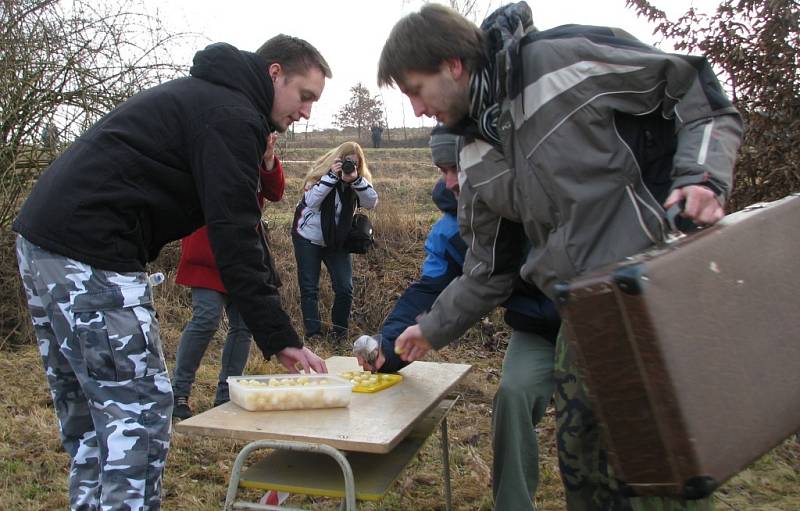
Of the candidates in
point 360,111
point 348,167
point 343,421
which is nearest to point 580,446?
point 343,421

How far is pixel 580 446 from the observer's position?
209 cm

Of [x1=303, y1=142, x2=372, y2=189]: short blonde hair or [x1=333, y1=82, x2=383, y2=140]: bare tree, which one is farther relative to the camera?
[x1=333, y1=82, x2=383, y2=140]: bare tree

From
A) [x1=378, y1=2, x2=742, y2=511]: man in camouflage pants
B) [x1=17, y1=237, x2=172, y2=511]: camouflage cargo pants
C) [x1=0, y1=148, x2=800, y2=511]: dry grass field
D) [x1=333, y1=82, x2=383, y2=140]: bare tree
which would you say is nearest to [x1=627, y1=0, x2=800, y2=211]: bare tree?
[x1=0, y1=148, x2=800, y2=511]: dry grass field

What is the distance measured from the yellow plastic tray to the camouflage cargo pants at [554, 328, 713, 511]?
28.4 inches

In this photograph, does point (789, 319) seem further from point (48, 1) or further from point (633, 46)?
point (48, 1)

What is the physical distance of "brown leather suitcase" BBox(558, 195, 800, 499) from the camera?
143 cm

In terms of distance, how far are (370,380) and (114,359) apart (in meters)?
0.90

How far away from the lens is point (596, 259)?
190cm

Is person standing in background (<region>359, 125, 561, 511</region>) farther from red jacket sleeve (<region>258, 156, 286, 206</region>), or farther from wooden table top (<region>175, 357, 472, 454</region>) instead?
red jacket sleeve (<region>258, 156, 286, 206</region>)

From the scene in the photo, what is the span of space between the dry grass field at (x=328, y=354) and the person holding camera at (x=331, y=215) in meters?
0.55

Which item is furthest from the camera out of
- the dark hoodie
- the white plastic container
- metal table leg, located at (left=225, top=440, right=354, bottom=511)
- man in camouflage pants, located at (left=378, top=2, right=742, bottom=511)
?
the white plastic container

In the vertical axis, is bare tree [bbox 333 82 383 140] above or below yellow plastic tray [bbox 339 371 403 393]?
above

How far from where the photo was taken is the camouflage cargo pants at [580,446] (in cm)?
206

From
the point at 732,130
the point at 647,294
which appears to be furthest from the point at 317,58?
the point at 647,294
